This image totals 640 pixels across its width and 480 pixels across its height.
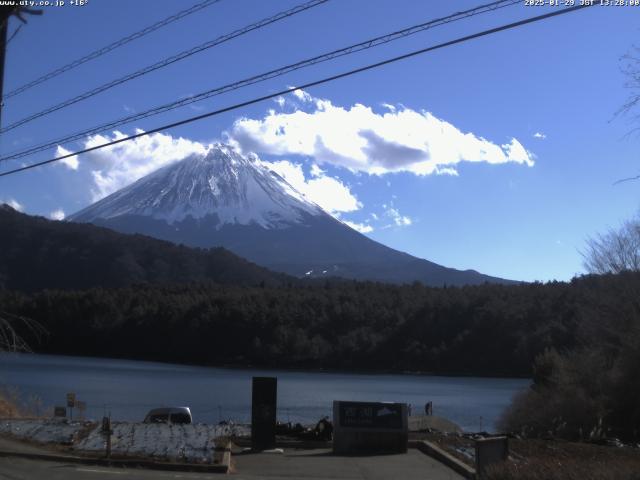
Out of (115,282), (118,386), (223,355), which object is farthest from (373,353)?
(115,282)

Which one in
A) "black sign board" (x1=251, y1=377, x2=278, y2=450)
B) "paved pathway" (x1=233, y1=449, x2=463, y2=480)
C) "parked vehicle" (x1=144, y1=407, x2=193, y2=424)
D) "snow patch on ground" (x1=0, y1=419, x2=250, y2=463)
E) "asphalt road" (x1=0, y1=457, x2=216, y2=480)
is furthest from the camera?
"parked vehicle" (x1=144, y1=407, x2=193, y2=424)

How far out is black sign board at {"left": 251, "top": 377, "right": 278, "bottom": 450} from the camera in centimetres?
1869

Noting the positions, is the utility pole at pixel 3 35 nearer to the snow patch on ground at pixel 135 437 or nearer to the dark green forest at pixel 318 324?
the snow patch on ground at pixel 135 437

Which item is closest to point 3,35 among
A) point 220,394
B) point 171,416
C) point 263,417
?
point 263,417

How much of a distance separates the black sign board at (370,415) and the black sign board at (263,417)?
1534mm

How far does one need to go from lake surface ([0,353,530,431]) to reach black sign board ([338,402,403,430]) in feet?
59.4

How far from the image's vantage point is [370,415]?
19.3m

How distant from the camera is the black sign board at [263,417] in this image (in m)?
18.7

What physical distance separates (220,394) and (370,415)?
42333 millimetres

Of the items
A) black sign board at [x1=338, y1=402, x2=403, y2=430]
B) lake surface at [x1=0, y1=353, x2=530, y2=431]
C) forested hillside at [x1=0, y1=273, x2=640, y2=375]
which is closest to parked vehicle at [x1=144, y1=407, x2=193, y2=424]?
lake surface at [x1=0, y1=353, x2=530, y2=431]

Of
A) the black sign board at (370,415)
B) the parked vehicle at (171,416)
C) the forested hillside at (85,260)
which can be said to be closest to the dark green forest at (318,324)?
the forested hillside at (85,260)

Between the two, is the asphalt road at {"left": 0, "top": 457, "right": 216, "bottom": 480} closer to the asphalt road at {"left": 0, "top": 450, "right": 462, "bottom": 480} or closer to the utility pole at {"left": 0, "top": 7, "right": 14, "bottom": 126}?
the asphalt road at {"left": 0, "top": 450, "right": 462, "bottom": 480}

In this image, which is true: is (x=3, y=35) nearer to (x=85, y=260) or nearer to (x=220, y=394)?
(x=220, y=394)

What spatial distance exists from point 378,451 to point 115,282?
160m
